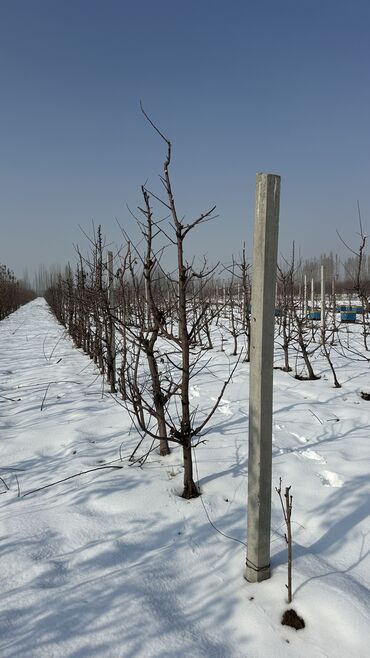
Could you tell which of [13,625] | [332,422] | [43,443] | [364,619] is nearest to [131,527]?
[13,625]

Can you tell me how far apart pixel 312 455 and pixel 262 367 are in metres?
1.89

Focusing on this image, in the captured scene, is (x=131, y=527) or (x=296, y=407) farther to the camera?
(x=296, y=407)

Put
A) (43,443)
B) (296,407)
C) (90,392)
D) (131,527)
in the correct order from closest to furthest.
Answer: (131,527) < (43,443) < (296,407) < (90,392)

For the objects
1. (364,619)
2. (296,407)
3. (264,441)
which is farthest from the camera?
(296,407)

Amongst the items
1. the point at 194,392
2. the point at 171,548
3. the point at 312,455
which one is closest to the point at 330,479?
the point at 312,455

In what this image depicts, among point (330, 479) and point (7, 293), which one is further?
point (7, 293)

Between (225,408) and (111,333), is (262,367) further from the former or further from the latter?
(111,333)

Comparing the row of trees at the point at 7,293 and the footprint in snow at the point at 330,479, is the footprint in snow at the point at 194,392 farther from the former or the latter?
the row of trees at the point at 7,293

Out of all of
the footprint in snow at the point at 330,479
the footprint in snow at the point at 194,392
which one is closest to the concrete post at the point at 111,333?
the footprint in snow at the point at 194,392

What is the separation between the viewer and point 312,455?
10.3 ft

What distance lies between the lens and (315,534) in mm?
2119

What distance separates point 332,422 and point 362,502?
163 centimetres

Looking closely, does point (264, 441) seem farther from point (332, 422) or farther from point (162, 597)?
point (332, 422)

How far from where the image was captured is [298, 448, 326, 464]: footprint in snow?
3053mm
